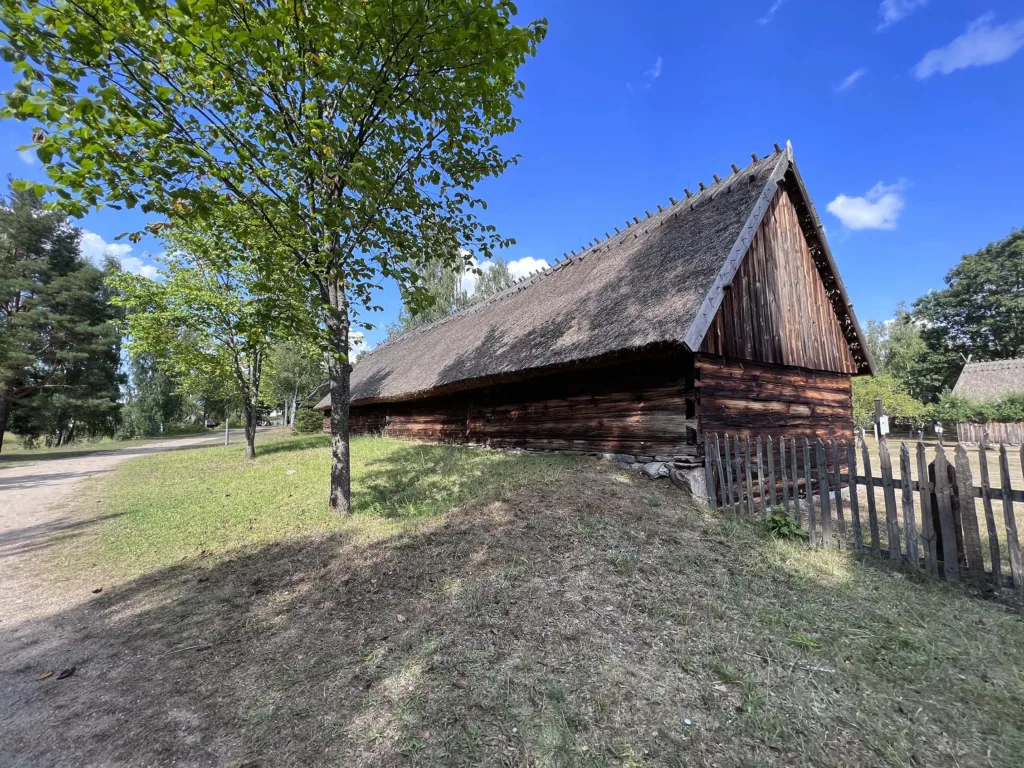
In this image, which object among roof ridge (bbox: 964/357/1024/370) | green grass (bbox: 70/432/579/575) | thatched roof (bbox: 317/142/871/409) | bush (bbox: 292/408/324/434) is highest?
thatched roof (bbox: 317/142/871/409)

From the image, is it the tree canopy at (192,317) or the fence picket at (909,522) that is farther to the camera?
the tree canopy at (192,317)

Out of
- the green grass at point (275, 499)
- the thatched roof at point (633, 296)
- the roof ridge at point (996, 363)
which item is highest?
the thatched roof at point (633, 296)

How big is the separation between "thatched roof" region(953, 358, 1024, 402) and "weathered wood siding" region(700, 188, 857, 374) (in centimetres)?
2642

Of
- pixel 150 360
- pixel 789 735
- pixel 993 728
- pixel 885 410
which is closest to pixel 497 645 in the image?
pixel 789 735

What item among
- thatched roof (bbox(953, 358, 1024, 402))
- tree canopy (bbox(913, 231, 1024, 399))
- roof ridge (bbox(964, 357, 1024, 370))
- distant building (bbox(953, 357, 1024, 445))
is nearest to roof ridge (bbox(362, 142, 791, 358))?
distant building (bbox(953, 357, 1024, 445))

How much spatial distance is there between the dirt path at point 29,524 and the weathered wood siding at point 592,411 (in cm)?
728

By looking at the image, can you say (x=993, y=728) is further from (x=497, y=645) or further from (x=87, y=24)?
(x=87, y=24)

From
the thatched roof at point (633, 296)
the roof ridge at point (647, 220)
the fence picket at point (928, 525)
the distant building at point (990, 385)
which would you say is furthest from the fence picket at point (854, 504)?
the distant building at point (990, 385)

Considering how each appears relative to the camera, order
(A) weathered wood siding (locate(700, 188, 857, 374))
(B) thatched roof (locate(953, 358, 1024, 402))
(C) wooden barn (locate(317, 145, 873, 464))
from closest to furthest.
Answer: (C) wooden barn (locate(317, 145, 873, 464)) < (A) weathered wood siding (locate(700, 188, 857, 374)) < (B) thatched roof (locate(953, 358, 1024, 402))

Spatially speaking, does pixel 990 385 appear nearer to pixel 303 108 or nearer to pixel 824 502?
pixel 824 502

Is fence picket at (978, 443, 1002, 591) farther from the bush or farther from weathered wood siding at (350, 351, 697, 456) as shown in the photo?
the bush

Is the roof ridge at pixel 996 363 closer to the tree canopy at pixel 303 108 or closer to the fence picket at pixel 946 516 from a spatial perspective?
the fence picket at pixel 946 516

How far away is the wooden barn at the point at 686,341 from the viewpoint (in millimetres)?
6641

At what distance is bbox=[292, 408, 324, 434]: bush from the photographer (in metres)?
28.7
